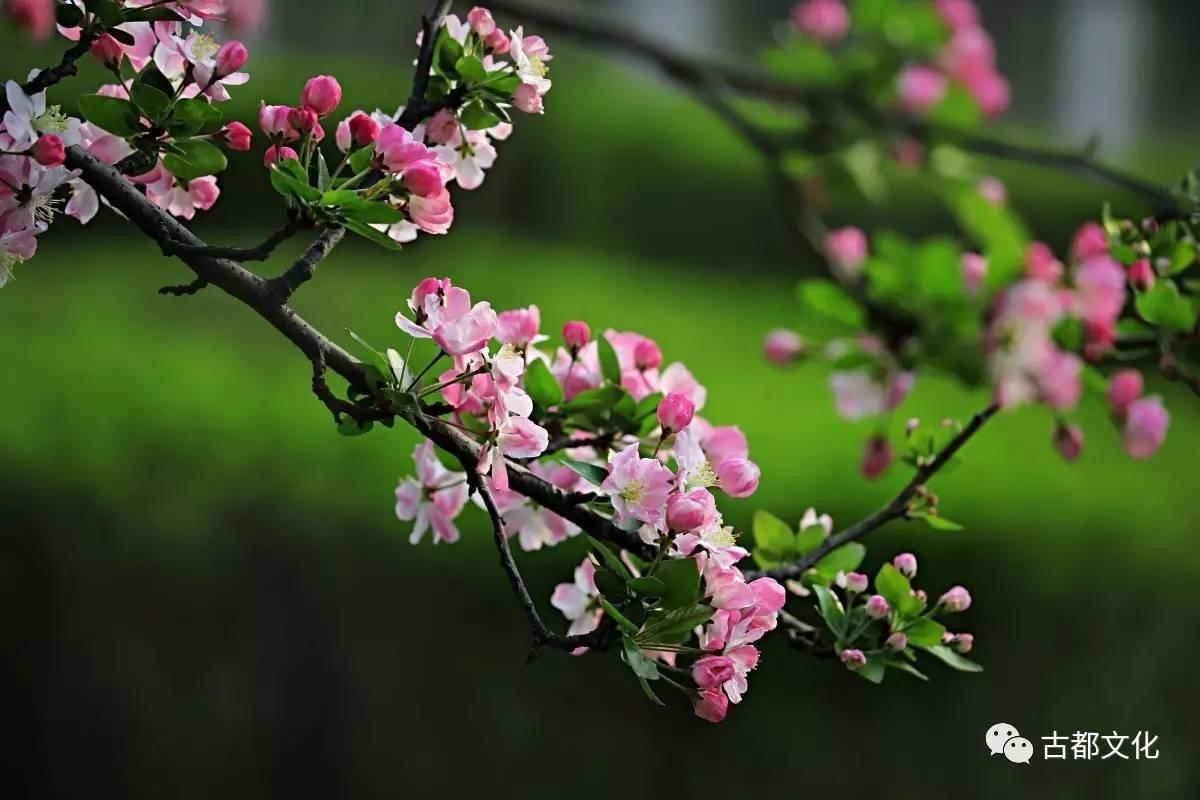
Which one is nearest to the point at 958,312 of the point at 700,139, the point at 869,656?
the point at 869,656

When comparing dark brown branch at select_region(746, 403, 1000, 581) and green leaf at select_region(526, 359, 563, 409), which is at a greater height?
dark brown branch at select_region(746, 403, 1000, 581)

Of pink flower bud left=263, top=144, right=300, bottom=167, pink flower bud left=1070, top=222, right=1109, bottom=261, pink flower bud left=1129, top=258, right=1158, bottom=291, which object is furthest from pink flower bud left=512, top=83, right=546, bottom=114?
pink flower bud left=1070, top=222, right=1109, bottom=261

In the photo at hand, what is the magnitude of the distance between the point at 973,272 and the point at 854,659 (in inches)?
23.7

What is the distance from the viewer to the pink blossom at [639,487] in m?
0.70

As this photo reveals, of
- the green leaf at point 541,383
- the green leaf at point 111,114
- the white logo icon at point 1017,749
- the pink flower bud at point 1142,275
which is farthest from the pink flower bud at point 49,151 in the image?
the white logo icon at point 1017,749

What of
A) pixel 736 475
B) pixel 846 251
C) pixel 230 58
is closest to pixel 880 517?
pixel 736 475

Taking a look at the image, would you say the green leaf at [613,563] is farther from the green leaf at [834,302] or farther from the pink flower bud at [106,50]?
the green leaf at [834,302]

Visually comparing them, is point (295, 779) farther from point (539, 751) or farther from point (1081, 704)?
point (1081, 704)

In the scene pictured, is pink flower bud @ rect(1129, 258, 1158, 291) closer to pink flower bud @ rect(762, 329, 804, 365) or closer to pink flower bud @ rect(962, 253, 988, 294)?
pink flower bud @ rect(962, 253, 988, 294)

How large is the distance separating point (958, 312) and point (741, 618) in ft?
1.99

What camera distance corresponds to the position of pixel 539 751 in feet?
7.41

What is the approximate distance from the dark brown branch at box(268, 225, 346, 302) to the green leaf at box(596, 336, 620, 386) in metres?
0.19

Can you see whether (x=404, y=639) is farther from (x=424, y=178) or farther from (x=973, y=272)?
(x=424, y=178)

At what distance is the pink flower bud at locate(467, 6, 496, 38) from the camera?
76 centimetres
